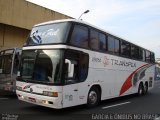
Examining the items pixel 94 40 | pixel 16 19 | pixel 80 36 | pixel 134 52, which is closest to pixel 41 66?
pixel 80 36

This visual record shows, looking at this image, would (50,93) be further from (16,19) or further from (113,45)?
(16,19)

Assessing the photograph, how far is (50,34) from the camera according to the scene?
1156 cm

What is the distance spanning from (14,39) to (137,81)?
38.0 feet

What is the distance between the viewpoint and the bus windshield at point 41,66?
10.7 metres

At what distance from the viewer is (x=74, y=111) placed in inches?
478

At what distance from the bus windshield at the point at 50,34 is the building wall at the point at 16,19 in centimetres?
1165

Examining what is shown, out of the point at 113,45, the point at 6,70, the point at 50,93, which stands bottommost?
the point at 50,93

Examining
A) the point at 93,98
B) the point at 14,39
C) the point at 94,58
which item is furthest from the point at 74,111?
the point at 14,39

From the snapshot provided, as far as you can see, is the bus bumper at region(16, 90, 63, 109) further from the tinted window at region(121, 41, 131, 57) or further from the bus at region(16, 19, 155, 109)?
the tinted window at region(121, 41, 131, 57)

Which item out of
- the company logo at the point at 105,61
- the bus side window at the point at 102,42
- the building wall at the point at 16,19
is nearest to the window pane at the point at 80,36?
the bus side window at the point at 102,42

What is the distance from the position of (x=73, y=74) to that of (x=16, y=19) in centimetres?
1446

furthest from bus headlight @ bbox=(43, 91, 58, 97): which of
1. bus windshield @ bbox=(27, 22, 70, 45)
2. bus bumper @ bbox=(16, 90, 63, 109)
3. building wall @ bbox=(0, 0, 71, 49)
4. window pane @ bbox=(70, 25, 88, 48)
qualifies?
building wall @ bbox=(0, 0, 71, 49)

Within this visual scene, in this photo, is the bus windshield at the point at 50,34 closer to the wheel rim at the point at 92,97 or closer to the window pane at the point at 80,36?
the window pane at the point at 80,36

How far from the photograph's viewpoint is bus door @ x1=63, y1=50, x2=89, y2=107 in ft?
35.7
